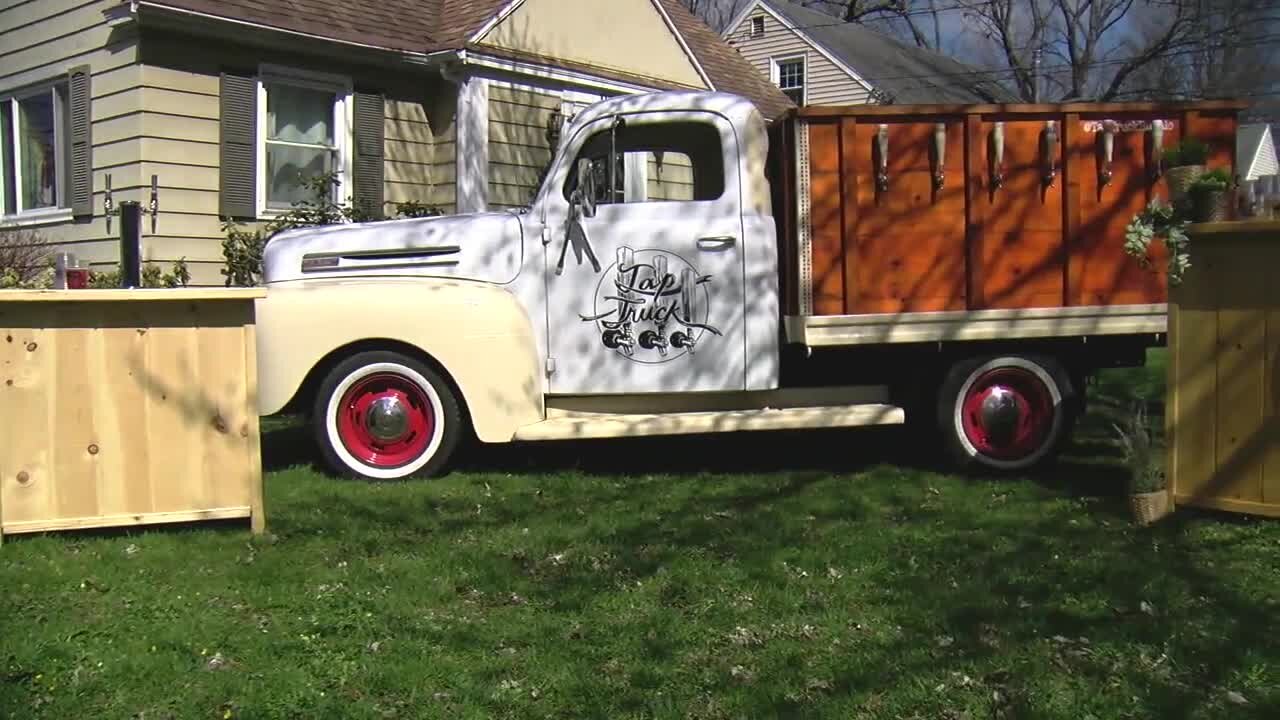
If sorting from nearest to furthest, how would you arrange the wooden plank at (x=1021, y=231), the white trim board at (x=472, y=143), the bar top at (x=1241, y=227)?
1. the bar top at (x=1241, y=227)
2. the wooden plank at (x=1021, y=231)
3. the white trim board at (x=472, y=143)

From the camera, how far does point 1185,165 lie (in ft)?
17.0

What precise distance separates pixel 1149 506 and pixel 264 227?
789cm

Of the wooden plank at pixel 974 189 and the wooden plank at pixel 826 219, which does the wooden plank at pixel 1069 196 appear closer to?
the wooden plank at pixel 974 189

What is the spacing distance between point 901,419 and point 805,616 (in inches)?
100

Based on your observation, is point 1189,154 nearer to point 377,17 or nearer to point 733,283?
point 733,283

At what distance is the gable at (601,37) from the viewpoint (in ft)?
38.1

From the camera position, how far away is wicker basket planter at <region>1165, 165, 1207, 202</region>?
5.12m

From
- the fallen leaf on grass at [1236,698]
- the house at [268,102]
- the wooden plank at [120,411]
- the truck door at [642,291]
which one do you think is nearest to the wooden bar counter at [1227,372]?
the fallen leaf on grass at [1236,698]

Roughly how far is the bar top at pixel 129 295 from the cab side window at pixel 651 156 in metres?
2.14

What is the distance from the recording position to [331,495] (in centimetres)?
592

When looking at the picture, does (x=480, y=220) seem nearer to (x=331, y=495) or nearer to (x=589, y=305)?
(x=589, y=305)

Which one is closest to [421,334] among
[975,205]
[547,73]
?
[975,205]

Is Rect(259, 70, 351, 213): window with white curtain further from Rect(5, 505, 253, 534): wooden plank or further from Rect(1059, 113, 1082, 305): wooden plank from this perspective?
Rect(1059, 113, 1082, 305): wooden plank

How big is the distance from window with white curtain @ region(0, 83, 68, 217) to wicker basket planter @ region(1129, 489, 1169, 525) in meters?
10.1
